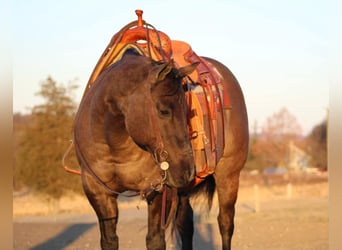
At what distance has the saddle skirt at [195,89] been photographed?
5281 millimetres

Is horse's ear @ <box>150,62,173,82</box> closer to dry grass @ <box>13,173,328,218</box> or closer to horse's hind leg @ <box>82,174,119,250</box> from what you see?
horse's hind leg @ <box>82,174,119,250</box>

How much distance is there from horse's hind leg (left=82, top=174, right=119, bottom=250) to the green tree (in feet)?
44.7

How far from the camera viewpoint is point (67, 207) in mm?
28406

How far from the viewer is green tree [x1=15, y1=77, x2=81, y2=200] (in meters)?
19.3

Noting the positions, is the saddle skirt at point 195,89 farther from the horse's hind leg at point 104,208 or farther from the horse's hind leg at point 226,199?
the horse's hind leg at point 104,208

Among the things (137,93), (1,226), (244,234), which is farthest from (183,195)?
(244,234)

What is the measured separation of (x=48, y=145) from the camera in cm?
2036

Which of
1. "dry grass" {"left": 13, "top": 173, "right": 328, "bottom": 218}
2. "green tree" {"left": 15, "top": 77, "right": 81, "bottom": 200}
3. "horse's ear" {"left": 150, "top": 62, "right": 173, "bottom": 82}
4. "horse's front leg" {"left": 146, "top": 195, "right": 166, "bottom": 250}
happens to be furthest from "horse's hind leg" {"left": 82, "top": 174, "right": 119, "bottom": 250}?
"dry grass" {"left": 13, "top": 173, "right": 328, "bottom": 218}

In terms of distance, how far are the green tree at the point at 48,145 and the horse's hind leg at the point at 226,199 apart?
41.6 ft

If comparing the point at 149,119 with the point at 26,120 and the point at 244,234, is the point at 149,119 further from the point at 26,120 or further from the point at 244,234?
the point at 26,120

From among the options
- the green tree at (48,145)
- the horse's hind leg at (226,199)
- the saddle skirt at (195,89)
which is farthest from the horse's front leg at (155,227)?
the green tree at (48,145)

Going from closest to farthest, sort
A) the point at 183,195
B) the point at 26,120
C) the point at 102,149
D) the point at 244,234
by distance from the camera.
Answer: the point at 102,149 → the point at 183,195 → the point at 244,234 → the point at 26,120

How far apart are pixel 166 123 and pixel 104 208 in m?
1.32

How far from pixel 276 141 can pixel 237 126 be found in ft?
145
